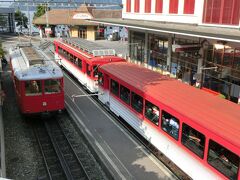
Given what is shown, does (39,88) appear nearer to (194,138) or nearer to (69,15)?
(194,138)

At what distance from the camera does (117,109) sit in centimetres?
1458

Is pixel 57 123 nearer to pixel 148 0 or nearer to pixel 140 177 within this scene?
pixel 140 177

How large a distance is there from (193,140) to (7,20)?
6886cm

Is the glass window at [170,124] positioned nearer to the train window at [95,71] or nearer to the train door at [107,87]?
the train door at [107,87]

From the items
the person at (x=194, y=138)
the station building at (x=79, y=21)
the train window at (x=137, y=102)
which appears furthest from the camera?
the station building at (x=79, y=21)

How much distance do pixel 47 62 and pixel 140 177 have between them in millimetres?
8753

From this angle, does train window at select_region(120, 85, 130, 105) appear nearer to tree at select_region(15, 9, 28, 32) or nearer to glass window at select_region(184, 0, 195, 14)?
glass window at select_region(184, 0, 195, 14)

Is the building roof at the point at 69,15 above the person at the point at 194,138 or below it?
above

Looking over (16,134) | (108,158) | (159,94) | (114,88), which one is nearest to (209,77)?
(114,88)

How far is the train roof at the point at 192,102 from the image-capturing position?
805cm

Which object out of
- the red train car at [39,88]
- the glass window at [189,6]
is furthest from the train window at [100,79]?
the glass window at [189,6]

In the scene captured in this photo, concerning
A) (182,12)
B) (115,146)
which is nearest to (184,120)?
(115,146)

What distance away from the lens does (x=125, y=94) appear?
43.9ft

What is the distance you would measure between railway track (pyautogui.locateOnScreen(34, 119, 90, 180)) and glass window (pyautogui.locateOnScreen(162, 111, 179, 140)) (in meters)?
3.20
